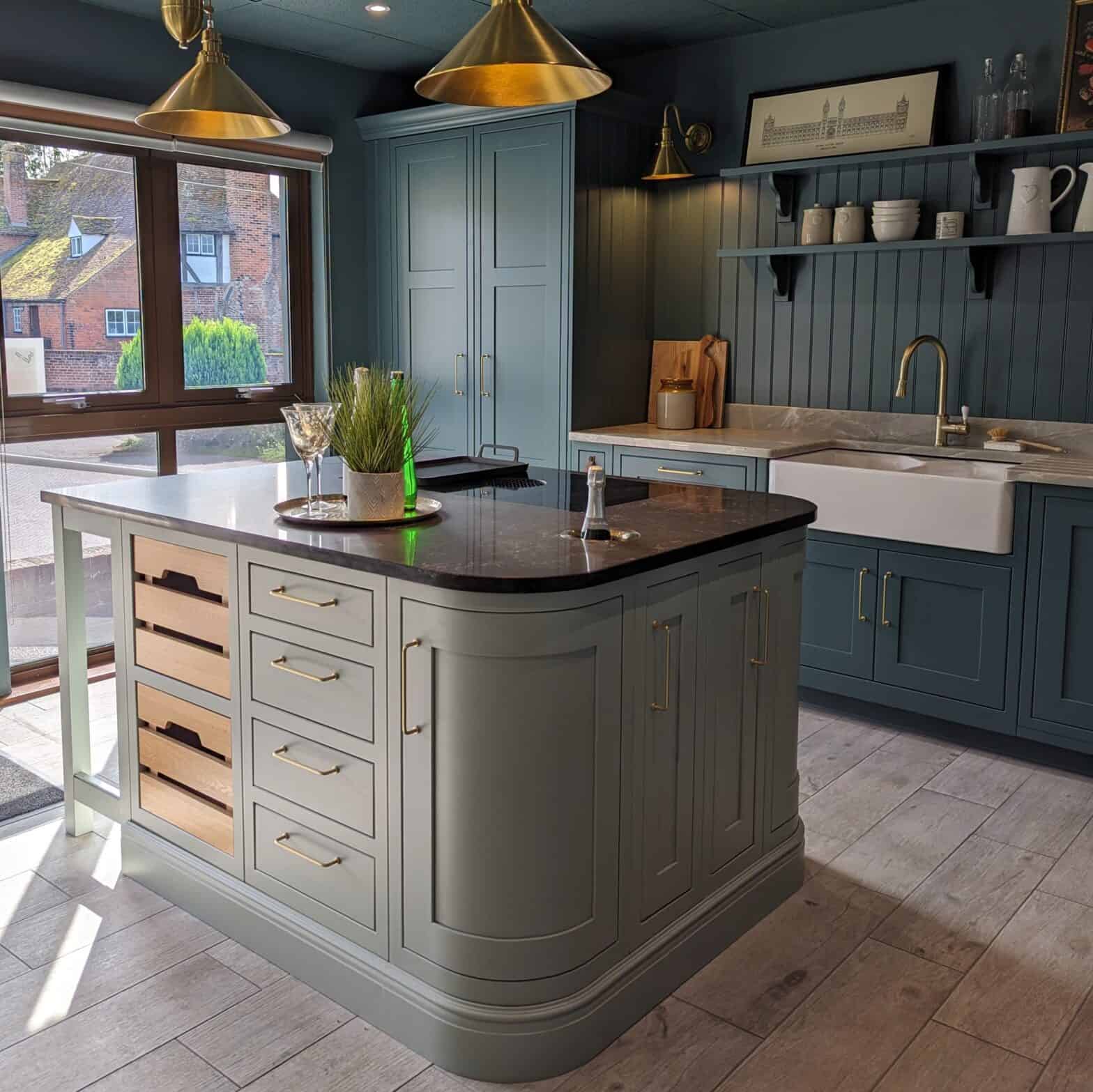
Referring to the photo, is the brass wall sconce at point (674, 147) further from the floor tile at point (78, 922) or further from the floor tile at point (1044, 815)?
the floor tile at point (78, 922)

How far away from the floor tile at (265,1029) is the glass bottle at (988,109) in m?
3.30

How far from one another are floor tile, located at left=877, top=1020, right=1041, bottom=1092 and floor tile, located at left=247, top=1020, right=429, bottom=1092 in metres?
0.85

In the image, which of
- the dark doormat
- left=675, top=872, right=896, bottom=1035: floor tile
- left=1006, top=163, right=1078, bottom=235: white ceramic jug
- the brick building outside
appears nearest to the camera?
left=675, top=872, right=896, bottom=1035: floor tile

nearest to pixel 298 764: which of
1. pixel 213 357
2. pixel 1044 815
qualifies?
pixel 1044 815

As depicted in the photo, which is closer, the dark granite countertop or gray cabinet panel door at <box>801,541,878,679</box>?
the dark granite countertop

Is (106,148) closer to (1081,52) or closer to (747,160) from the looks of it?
(747,160)

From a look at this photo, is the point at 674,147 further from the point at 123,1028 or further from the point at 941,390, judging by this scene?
the point at 123,1028

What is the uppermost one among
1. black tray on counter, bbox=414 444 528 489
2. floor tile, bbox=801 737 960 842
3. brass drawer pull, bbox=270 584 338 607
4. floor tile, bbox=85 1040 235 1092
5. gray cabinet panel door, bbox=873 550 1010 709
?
black tray on counter, bbox=414 444 528 489

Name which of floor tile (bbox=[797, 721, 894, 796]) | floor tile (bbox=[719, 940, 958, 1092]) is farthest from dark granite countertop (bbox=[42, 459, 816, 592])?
floor tile (bbox=[797, 721, 894, 796])

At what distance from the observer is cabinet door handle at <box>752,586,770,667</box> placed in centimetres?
243

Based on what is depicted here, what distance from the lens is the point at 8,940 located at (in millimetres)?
2445

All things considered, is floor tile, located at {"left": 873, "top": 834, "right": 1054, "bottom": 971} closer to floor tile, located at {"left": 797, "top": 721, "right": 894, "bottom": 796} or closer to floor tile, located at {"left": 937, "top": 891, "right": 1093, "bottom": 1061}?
floor tile, located at {"left": 937, "top": 891, "right": 1093, "bottom": 1061}

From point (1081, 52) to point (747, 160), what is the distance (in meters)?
1.22

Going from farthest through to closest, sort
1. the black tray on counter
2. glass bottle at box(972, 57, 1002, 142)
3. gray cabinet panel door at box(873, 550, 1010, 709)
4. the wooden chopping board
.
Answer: the wooden chopping board < glass bottle at box(972, 57, 1002, 142) < gray cabinet panel door at box(873, 550, 1010, 709) < the black tray on counter
